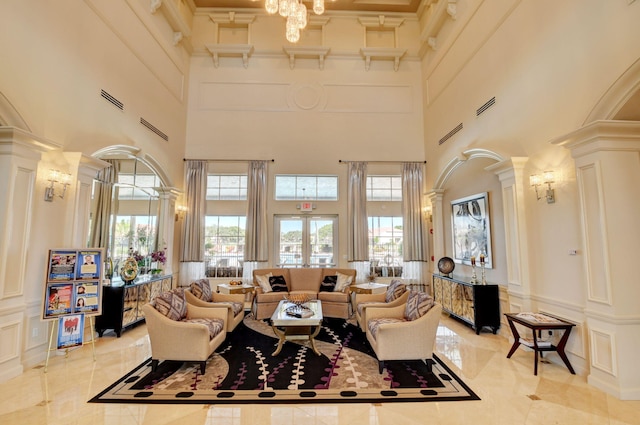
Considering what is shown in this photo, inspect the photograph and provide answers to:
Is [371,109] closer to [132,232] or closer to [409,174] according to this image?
[409,174]

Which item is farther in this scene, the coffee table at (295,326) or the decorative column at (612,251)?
the coffee table at (295,326)

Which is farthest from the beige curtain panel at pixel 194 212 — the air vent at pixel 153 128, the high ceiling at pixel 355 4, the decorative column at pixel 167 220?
the high ceiling at pixel 355 4

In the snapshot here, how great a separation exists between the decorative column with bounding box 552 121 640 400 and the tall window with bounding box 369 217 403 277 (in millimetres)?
4703

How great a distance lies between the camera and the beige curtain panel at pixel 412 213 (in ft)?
25.1

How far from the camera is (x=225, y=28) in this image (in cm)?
827

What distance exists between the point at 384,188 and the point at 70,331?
274 inches

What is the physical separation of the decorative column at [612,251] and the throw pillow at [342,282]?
13.0ft

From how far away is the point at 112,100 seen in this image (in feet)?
16.7

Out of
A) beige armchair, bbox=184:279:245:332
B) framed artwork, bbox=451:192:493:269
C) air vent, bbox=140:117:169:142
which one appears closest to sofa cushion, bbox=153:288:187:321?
beige armchair, bbox=184:279:245:332

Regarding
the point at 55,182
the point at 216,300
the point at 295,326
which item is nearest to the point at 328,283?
the point at 295,326

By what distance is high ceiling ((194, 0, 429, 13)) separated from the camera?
7.89 meters

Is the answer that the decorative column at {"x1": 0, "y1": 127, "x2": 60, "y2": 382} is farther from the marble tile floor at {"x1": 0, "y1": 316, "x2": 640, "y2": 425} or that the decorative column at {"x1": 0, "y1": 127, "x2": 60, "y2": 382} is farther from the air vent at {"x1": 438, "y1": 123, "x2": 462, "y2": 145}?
the air vent at {"x1": 438, "y1": 123, "x2": 462, "y2": 145}

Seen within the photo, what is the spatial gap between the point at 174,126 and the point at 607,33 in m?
7.87

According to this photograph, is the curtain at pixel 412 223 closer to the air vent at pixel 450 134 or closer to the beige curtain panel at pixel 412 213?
the beige curtain panel at pixel 412 213
